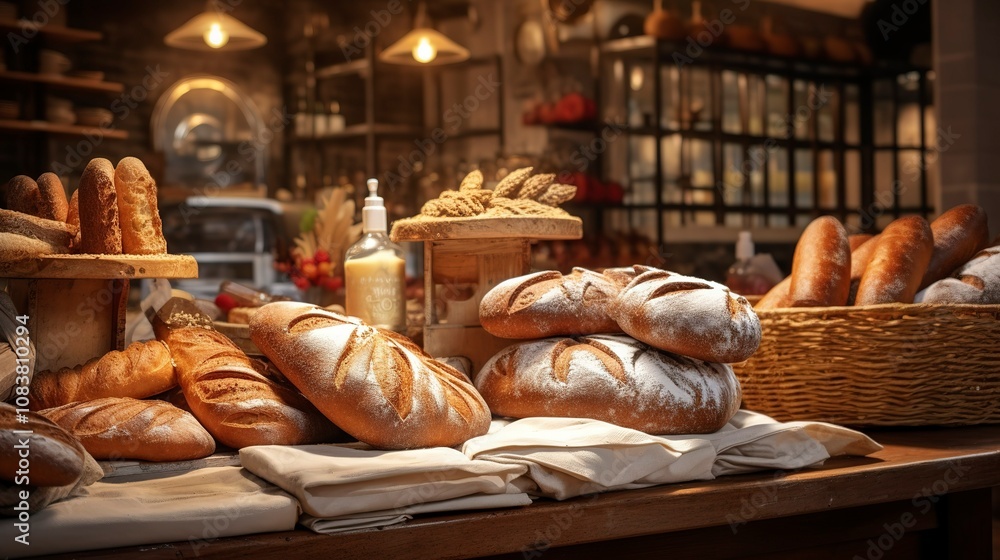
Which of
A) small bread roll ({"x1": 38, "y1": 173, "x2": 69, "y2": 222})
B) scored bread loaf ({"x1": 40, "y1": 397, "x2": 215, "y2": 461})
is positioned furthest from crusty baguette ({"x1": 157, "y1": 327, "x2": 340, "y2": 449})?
small bread roll ({"x1": 38, "y1": 173, "x2": 69, "y2": 222})

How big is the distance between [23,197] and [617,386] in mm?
1029

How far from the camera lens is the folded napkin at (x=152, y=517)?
1.04m

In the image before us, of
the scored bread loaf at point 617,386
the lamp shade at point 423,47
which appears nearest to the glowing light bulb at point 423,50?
the lamp shade at point 423,47

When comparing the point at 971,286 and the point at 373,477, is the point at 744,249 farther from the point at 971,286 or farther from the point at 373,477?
the point at 373,477

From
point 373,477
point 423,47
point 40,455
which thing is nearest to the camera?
point 40,455

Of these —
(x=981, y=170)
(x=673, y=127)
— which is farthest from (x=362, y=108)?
(x=981, y=170)

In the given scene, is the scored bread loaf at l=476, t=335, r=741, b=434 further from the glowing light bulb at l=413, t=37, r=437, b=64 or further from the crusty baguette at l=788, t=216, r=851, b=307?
the glowing light bulb at l=413, t=37, r=437, b=64

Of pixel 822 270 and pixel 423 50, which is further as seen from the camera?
pixel 423 50

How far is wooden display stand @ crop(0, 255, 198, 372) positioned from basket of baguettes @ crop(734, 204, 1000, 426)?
3.69 feet

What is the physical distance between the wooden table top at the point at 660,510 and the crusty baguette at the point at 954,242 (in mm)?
430

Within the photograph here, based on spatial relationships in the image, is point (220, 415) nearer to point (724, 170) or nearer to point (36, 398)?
point (36, 398)

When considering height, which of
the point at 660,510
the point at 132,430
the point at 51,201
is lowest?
the point at 660,510

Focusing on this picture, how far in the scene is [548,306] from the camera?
60.1 inches

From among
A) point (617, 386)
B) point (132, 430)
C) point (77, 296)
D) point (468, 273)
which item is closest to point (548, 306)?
point (617, 386)
